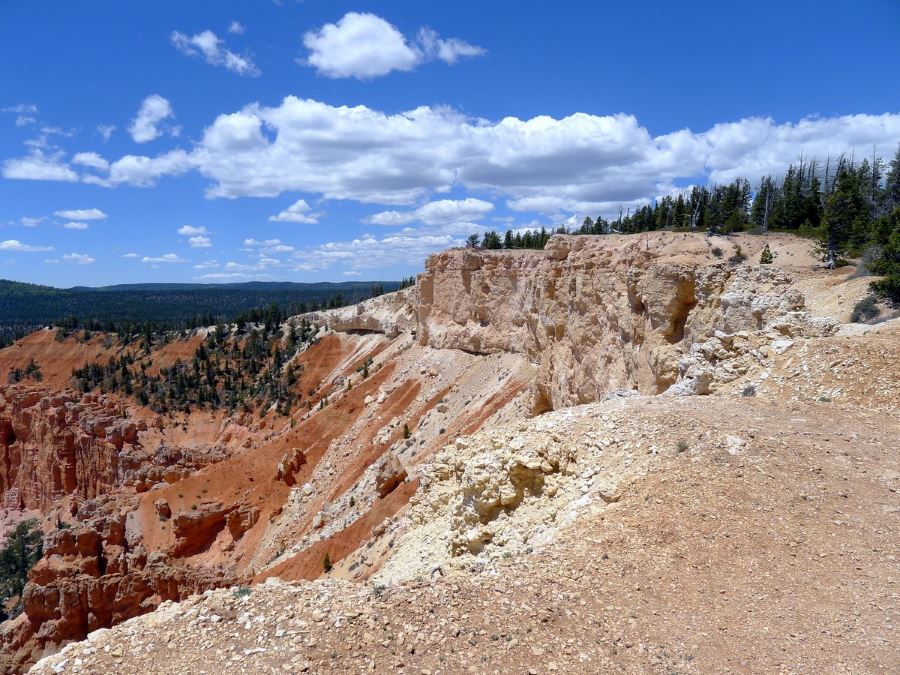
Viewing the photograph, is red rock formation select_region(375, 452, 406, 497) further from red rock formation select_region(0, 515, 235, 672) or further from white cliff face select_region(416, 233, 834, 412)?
red rock formation select_region(0, 515, 235, 672)

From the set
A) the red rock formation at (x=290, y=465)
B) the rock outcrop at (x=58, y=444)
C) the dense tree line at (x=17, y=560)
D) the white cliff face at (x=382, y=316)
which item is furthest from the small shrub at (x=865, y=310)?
the rock outcrop at (x=58, y=444)

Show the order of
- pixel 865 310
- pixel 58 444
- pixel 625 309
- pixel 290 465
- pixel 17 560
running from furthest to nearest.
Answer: pixel 58 444 < pixel 17 560 < pixel 290 465 < pixel 625 309 < pixel 865 310

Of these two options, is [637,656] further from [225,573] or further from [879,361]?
[225,573]

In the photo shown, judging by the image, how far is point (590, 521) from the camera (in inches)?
304

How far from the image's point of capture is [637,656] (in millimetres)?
5375

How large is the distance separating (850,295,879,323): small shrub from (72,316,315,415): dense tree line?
45.4m

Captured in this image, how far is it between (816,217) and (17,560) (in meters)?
69.7

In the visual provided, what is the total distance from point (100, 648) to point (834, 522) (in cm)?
905

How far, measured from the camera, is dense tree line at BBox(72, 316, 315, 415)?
55.4 metres

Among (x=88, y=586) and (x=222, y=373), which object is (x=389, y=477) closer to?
(x=88, y=586)

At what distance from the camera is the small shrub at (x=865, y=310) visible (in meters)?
16.9

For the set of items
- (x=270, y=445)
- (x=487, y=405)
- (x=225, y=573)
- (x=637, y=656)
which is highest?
(x=637, y=656)

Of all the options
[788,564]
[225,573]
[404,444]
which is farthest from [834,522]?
[225,573]

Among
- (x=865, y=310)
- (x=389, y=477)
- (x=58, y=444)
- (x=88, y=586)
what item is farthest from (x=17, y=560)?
(x=865, y=310)
